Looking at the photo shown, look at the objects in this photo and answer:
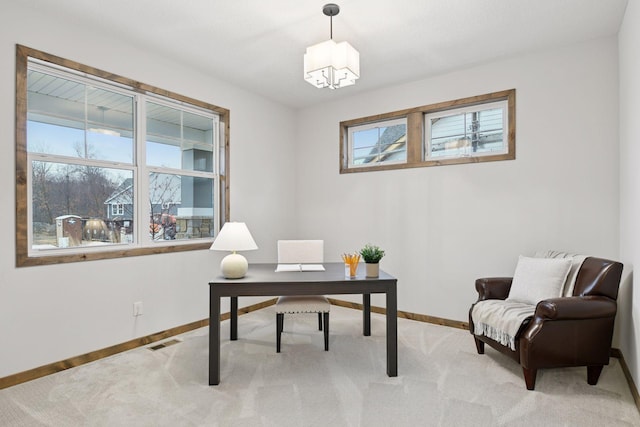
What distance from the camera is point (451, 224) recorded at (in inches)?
153

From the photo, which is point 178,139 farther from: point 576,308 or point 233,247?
point 576,308

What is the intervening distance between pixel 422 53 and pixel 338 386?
→ 2.94m

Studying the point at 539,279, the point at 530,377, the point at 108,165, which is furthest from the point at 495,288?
the point at 108,165

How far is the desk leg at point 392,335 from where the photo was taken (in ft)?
8.69

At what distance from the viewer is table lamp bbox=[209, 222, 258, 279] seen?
2707 mm

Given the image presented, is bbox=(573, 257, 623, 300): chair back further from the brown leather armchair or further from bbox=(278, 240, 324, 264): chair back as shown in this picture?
bbox=(278, 240, 324, 264): chair back

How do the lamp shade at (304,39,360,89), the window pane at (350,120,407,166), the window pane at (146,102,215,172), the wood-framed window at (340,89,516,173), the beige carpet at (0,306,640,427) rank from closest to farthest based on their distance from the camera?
the beige carpet at (0,306,640,427), the lamp shade at (304,39,360,89), the window pane at (146,102,215,172), the wood-framed window at (340,89,516,173), the window pane at (350,120,407,166)

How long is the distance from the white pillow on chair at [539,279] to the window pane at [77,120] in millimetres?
3530

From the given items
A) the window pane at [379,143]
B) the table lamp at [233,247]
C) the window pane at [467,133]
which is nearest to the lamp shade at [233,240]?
the table lamp at [233,247]

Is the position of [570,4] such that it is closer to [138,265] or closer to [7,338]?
[138,265]

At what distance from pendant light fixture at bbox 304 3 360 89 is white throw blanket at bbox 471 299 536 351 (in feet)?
6.79

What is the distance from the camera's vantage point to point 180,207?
12.5 feet

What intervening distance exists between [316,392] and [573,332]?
176cm

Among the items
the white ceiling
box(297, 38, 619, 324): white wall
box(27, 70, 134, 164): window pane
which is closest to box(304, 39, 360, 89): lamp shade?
the white ceiling
